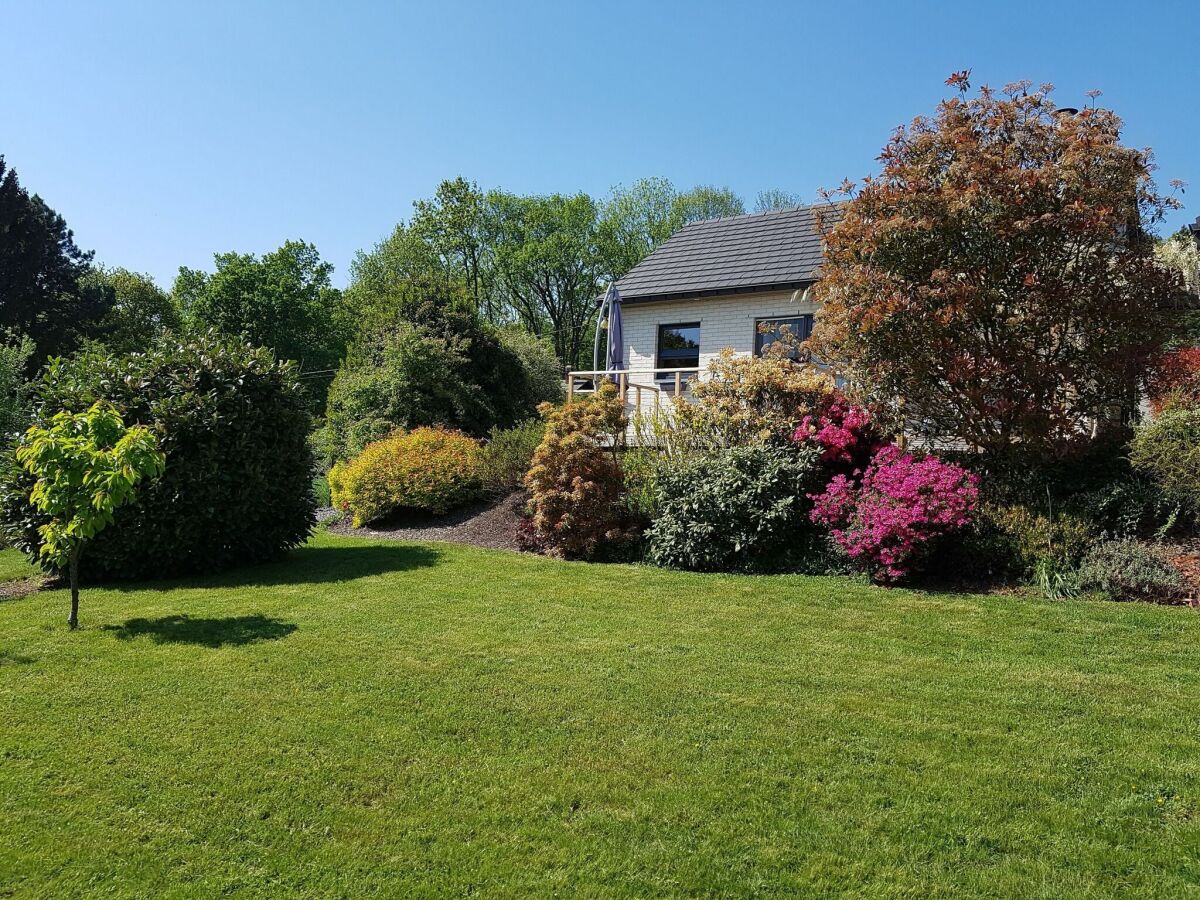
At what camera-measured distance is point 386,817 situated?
10.7 ft

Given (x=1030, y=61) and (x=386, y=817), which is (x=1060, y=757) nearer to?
(x=386, y=817)

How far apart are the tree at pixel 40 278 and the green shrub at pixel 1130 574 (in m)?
35.0

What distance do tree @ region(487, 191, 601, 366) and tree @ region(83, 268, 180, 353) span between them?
17546 mm

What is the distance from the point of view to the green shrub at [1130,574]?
6.85 meters

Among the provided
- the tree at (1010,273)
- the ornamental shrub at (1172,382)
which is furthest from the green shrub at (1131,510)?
the ornamental shrub at (1172,382)

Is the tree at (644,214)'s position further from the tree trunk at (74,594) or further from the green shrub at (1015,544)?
the tree trunk at (74,594)

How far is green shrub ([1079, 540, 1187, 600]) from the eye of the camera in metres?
6.85

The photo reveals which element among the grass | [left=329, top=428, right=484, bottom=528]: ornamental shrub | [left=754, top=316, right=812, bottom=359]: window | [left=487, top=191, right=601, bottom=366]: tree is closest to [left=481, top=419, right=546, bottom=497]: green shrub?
[left=329, top=428, right=484, bottom=528]: ornamental shrub

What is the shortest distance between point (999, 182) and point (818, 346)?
250 cm

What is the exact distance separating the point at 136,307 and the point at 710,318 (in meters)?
35.5

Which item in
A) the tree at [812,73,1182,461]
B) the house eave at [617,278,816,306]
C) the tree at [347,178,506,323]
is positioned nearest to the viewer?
the tree at [812,73,1182,461]

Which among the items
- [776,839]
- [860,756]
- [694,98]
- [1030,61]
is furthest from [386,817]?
[694,98]

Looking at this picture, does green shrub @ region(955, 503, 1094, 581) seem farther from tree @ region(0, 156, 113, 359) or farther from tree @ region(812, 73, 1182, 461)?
tree @ region(0, 156, 113, 359)

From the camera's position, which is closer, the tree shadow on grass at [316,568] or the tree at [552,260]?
the tree shadow on grass at [316,568]
